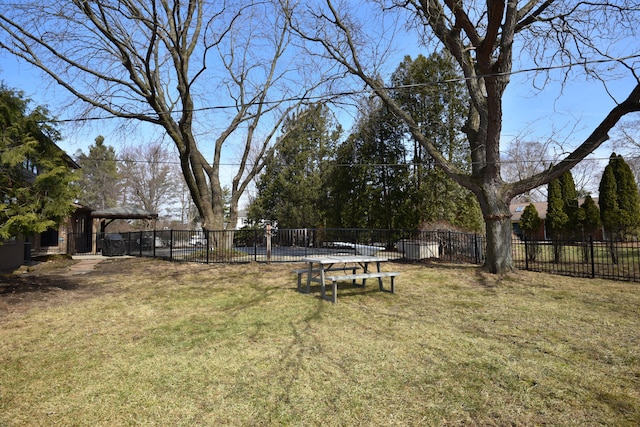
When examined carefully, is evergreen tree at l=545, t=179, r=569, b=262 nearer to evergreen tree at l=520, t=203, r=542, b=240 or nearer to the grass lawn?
evergreen tree at l=520, t=203, r=542, b=240

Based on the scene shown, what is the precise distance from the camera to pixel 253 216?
29.0 m

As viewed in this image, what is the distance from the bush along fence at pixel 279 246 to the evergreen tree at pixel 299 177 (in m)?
6.26

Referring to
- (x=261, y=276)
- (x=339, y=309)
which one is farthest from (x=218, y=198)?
(x=339, y=309)

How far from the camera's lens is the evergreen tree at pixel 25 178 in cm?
670

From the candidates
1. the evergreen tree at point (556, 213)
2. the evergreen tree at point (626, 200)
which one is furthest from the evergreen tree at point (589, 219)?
the evergreen tree at point (626, 200)

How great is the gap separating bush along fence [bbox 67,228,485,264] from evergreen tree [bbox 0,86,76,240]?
6133mm

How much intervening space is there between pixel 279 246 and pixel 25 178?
9378mm

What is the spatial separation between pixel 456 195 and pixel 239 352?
1567 cm

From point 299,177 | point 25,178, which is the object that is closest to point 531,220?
point 299,177

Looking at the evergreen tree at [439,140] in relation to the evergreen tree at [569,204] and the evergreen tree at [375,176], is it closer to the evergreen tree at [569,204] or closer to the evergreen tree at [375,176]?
the evergreen tree at [375,176]

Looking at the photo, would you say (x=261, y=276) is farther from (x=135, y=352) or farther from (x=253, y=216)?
(x=253, y=216)

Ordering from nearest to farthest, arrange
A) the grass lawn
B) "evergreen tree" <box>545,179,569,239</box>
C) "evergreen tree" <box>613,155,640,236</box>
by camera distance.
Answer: the grass lawn < "evergreen tree" <box>613,155,640,236</box> < "evergreen tree" <box>545,179,569,239</box>

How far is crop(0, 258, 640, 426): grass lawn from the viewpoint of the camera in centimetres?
285

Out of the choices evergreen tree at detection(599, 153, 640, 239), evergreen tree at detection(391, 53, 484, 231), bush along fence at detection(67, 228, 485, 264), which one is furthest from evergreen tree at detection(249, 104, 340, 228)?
evergreen tree at detection(599, 153, 640, 239)
